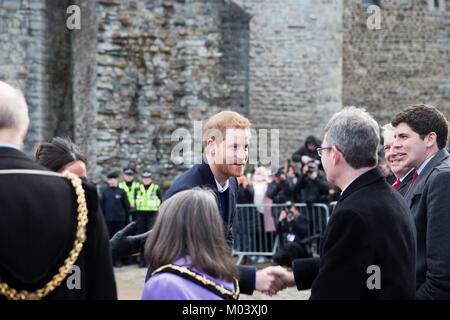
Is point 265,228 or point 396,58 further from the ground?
point 396,58

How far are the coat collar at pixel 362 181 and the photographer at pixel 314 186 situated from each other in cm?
658

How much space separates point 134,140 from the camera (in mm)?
11289

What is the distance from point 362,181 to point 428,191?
2.44 ft

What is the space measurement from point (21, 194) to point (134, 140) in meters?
9.31

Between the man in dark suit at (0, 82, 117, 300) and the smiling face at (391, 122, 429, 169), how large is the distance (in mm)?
2091

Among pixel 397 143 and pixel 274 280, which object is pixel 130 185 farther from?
pixel 274 280

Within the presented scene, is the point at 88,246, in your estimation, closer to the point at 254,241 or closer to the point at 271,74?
the point at 254,241

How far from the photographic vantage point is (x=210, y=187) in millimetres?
3461

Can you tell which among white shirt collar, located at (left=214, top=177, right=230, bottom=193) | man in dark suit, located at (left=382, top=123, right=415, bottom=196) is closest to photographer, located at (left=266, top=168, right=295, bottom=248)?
man in dark suit, located at (left=382, top=123, right=415, bottom=196)

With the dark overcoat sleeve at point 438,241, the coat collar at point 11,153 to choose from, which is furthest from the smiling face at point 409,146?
the coat collar at point 11,153

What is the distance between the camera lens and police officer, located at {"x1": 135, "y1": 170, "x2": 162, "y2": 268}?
34.6 feet

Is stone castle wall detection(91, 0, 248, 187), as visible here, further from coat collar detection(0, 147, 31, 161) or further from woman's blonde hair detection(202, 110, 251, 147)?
coat collar detection(0, 147, 31, 161)

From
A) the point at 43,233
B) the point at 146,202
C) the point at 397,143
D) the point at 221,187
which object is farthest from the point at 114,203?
the point at 43,233
